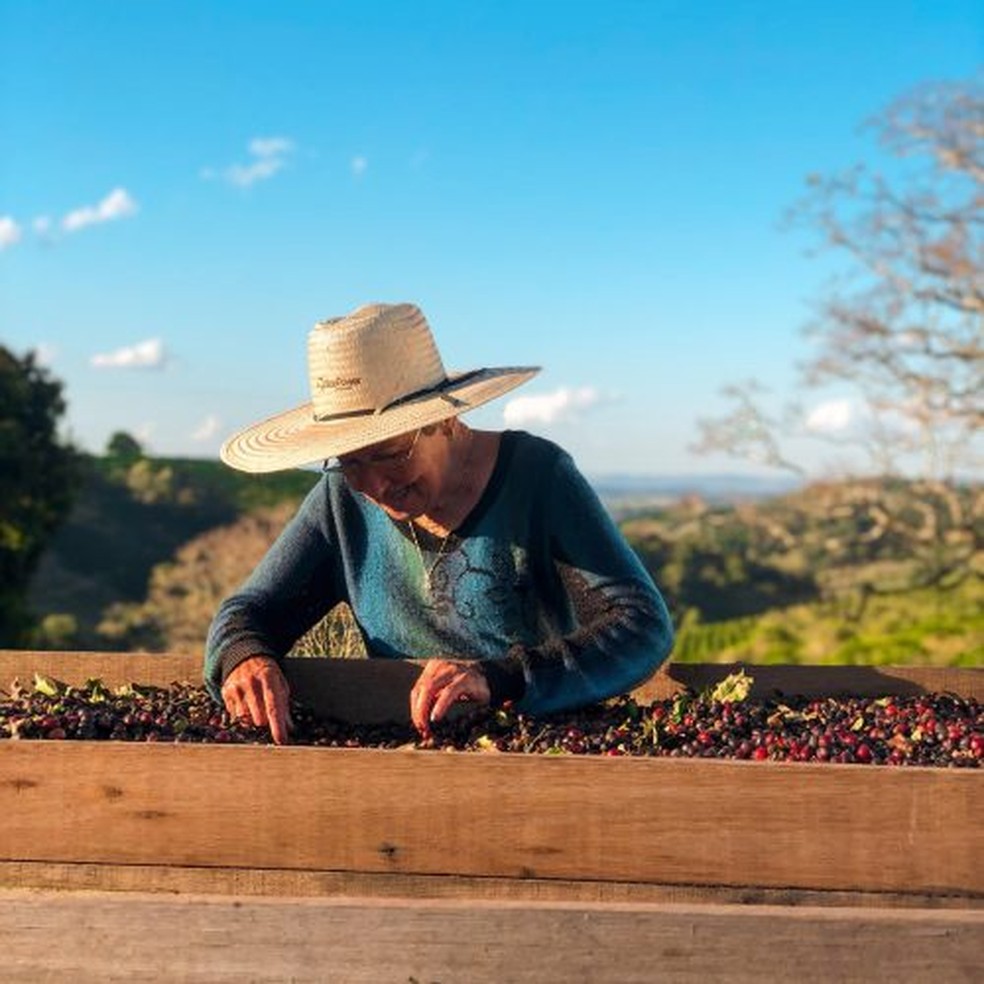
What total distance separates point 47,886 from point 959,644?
14.2 metres

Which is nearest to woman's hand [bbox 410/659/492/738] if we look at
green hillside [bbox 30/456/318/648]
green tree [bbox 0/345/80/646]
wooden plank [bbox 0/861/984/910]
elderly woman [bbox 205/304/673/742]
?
elderly woman [bbox 205/304/673/742]

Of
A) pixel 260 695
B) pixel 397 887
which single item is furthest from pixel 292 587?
pixel 397 887

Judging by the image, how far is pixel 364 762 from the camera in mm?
2549

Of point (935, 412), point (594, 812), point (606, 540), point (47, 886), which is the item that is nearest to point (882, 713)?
point (606, 540)

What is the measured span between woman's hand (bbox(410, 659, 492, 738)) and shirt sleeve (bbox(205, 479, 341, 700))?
0.64 meters

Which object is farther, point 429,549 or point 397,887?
point 429,549

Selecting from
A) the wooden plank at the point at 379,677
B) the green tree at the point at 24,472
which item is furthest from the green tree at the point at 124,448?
the wooden plank at the point at 379,677

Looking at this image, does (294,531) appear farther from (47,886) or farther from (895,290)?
(895,290)

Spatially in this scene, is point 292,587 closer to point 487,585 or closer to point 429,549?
point 429,549

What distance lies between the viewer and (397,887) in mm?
2562

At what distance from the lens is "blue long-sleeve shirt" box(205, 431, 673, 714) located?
10.7 feet

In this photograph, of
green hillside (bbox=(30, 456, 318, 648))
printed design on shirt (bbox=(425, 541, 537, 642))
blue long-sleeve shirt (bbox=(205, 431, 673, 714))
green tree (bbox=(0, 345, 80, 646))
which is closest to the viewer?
blue long-sleeve shirt (bbox=(205, 431, 673, 714))

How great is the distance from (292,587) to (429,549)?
0.39 metres

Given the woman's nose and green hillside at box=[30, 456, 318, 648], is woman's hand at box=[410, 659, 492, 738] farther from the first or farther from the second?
green hillside at box=[30, 456, 318, 648]
